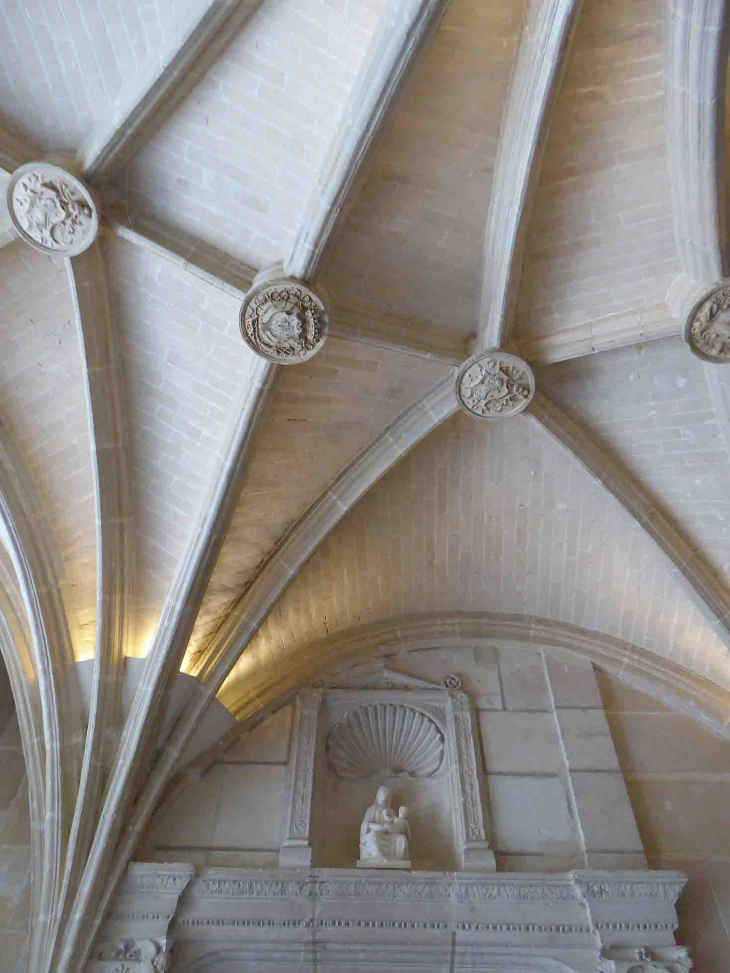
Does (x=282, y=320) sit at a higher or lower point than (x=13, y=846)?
higher

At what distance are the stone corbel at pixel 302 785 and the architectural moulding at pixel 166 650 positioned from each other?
3.16ft

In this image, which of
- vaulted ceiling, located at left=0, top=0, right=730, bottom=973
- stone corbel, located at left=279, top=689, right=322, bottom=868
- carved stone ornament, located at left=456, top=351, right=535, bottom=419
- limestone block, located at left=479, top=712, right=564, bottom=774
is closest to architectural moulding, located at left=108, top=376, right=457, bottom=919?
vaulted ceiling, located at left=0, top=0, right=730, bottom=973

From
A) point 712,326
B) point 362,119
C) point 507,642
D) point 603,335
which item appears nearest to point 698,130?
point 712,326

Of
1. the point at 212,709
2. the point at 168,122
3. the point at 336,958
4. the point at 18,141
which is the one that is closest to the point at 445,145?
the point at 168,122

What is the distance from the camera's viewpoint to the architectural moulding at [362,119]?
3.93 meters

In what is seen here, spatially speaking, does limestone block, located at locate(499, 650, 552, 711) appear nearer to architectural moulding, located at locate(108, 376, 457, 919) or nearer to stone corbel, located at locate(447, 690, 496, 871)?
stone corbel, located at locate(447, 690, 496, 871)

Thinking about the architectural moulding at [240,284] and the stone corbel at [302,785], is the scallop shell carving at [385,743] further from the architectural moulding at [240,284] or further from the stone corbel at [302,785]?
the architectural moulding at [240,284]

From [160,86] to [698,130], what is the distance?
332 centimetres

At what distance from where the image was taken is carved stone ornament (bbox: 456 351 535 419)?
553 centimetres

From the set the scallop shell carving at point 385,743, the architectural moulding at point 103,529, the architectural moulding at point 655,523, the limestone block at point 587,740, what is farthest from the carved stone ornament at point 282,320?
the limestone block at point 587,740

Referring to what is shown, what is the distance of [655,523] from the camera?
245 inches

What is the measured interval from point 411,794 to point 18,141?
5.70 m

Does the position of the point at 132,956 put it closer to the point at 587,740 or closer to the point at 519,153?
the point at 587,740

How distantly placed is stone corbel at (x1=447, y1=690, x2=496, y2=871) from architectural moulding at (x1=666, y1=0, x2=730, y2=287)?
3928mm
